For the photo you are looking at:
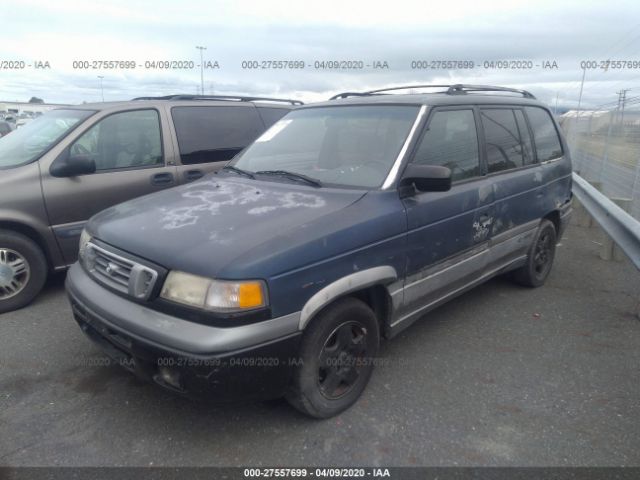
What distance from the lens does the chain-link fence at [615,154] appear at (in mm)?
6432

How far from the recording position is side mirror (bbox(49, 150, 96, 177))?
4.13m

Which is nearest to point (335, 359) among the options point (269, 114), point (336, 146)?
point (336, 146)

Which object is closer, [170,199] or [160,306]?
[160,306]

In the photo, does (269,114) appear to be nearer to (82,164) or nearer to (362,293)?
(82,164)

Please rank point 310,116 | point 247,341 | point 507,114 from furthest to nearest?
point 507,114 → point 310,116 → point 247,341

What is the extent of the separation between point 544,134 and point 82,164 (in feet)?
14.8

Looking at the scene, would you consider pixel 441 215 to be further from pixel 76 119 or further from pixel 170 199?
pixel 76 119

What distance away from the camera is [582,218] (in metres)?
7.50

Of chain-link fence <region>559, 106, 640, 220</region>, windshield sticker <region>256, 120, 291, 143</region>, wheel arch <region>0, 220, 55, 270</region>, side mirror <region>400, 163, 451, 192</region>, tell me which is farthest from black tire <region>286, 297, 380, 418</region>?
chain-link fence <region>559, 106, 640, 220</region>

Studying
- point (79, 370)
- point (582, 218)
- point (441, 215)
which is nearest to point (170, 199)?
point (79, 370)

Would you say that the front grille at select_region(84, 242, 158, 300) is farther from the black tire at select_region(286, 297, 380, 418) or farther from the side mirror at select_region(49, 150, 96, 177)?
the side mirror at select_region(49, 150, 96, 177)

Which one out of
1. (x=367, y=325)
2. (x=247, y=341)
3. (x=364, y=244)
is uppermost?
(x=364, y=244)

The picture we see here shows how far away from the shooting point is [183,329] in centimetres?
222

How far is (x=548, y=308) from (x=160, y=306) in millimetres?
3583
